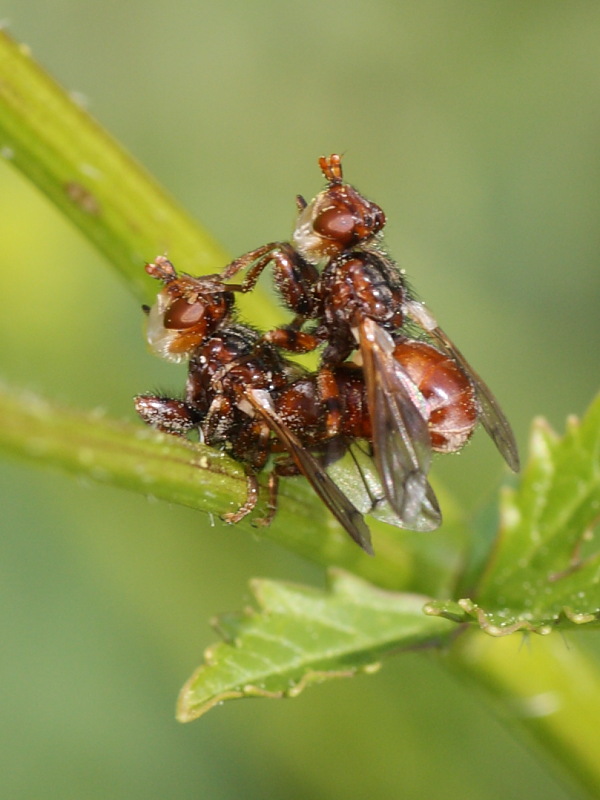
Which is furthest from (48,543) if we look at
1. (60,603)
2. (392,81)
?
(392,81)

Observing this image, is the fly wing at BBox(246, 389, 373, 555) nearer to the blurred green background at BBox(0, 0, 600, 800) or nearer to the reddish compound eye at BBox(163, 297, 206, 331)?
the reddish compound eye at BBox(163, 297, 206, 331)

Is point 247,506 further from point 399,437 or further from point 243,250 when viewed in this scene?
point 243,250

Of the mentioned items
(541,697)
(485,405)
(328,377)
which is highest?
(328,377)

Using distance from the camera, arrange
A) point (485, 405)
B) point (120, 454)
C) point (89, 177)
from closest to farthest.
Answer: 1. point (120, 454)
2. point (89, 177)
3. point (485, 405)

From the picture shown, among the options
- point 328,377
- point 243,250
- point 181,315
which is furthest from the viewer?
point 243,250

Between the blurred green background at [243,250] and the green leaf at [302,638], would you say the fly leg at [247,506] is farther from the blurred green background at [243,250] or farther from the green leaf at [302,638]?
the blurred green background at [243,250]

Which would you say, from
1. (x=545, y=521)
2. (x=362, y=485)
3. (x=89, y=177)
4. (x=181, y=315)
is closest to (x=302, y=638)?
(x=362, y=485)
